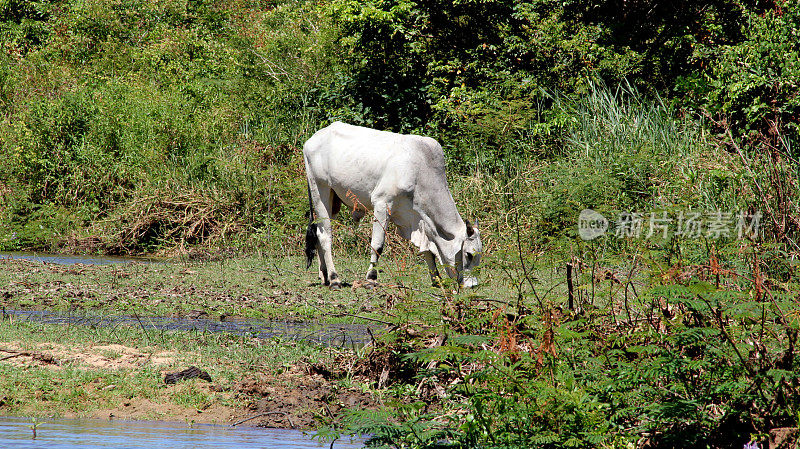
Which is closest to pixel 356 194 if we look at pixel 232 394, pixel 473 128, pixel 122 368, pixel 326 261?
pixel 326 261

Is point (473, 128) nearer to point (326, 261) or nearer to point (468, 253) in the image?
point (326, 261)

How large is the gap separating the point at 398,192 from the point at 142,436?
5.90m

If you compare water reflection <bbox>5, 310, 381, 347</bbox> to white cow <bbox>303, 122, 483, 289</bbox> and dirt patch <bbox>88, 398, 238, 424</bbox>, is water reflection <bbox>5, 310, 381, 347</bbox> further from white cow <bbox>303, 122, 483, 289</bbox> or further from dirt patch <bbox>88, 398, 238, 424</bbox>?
white cow <bbox>303, 122, 483, 289</bbox>

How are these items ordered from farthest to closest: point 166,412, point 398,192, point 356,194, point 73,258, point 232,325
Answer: point 73,258 → point 356,194 → point 398,192 → point 232,325 → point 166,412

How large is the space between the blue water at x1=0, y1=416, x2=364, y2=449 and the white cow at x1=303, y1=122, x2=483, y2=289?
16.2ft

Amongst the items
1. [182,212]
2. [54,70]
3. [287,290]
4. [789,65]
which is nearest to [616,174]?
[789,65]

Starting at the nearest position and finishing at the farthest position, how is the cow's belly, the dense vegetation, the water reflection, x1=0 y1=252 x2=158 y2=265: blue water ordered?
the water reflection, the dense vegetation, the cow's belly, x1=0 y1=252 x2=158 y2=265: blue water

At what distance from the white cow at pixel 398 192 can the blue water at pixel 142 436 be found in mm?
4945

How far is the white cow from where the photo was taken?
33.9ft

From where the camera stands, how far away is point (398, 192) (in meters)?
10.4

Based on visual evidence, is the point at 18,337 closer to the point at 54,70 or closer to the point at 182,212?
A: the point at 182,212

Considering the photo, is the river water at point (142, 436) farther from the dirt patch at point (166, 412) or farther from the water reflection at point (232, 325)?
the water reflection at point (232, 325)

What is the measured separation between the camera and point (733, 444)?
13.9 ft

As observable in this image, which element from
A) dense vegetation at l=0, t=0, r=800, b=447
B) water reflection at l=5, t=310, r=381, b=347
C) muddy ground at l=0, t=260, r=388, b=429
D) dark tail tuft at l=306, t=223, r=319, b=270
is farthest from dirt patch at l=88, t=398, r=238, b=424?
dark tail tuft at l=306, t=223, r=319, b=270
